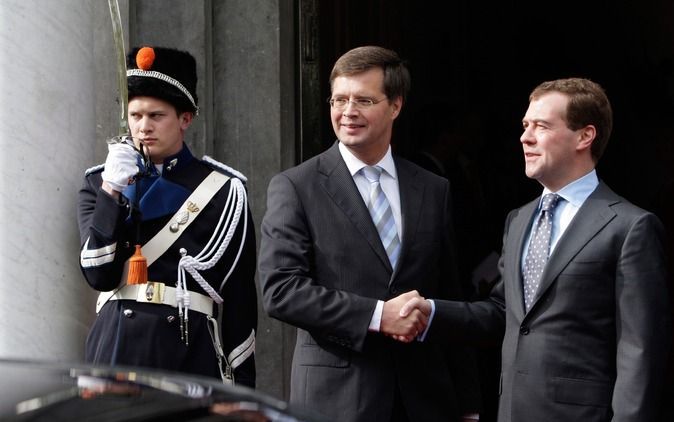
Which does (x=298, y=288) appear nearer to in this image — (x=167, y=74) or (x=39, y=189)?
(x=167, y=74)

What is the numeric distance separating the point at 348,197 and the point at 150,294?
0.72 metres

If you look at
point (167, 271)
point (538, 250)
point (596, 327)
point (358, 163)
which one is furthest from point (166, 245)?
point (596, 327)

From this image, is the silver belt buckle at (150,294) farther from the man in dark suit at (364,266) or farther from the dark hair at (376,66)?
the dark hair at (376,66)

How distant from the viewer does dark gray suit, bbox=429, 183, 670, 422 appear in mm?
4590

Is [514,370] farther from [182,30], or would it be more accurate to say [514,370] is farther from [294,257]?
[182,30]

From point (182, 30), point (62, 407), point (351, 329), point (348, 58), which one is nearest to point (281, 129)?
point (182, 30)

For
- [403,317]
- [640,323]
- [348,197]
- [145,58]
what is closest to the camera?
[640,323]

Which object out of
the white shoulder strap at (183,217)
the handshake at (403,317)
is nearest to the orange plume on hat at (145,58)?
the white shoulder strap at (183,217)

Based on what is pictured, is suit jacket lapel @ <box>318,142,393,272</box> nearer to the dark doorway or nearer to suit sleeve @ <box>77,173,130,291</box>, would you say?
suit sleeve @ <box>77,173,130,291</box>

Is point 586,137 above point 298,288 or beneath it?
above

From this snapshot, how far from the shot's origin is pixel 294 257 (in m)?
4.86

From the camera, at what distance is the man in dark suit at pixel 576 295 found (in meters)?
4.61

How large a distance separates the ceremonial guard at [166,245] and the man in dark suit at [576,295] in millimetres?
724

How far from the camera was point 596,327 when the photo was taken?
467 cm
